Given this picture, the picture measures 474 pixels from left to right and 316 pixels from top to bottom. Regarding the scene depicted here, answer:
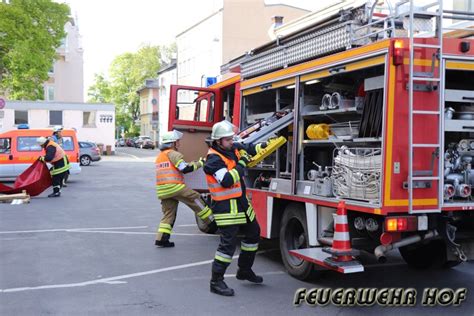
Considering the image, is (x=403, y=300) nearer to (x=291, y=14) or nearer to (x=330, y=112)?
(x=330, y=112)

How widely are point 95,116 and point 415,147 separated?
38.3m

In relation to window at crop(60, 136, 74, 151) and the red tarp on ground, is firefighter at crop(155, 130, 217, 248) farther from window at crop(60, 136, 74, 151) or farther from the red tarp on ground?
window at crop(60, 136, 74, 151)

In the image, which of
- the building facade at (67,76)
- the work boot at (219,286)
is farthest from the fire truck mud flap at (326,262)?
the building facade at (67,76)

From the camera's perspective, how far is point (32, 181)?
13664 millimetres

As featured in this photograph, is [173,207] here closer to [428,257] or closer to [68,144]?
[428,257]

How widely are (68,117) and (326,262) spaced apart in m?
36.7

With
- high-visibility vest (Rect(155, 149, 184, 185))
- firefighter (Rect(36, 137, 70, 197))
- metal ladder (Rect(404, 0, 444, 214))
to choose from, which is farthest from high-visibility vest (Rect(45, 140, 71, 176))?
metal ladder (Rect(404, 0, 444, 214))

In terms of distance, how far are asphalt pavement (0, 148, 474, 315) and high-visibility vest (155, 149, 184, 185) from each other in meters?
1.02

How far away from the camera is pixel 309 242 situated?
575 centimetres

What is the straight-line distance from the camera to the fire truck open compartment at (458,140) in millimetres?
5047

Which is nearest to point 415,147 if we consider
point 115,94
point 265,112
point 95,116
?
point 265,112

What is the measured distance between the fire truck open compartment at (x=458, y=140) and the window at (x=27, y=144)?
1479cm

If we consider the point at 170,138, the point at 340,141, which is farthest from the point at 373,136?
the point at 170,138

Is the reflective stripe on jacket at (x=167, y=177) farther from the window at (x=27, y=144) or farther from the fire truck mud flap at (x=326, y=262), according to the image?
the window at (x=27, y=144)
